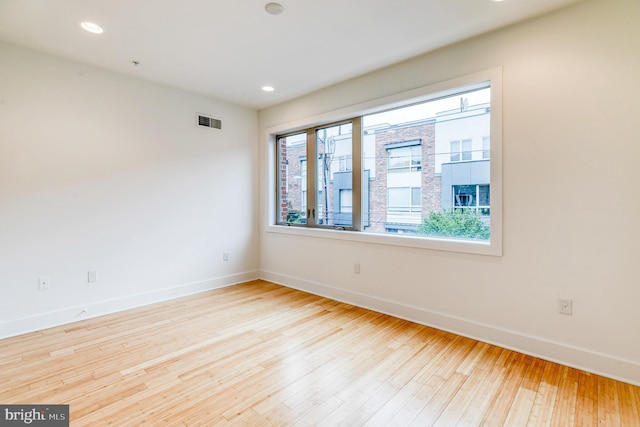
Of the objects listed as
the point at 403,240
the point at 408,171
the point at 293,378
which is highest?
the point at 408,171

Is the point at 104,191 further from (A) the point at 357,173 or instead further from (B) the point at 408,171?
(B) the point at 408,171

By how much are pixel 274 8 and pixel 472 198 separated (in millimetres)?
2279

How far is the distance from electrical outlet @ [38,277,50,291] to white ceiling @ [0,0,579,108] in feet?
7.09

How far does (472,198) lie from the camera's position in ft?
9.34

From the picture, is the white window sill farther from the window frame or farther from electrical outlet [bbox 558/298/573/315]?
electrical outlet [bbox 558/298/573/315]

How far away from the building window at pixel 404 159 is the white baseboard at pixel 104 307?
2.76 m

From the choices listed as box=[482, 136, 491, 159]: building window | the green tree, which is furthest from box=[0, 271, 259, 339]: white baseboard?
box=[482, 136, 491, 159]: building window

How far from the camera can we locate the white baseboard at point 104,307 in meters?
2.84

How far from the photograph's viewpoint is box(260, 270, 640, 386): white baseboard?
2100 mm

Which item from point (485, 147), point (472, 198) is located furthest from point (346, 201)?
point (485, 147)

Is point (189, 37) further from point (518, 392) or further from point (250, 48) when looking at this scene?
point (518, 392)

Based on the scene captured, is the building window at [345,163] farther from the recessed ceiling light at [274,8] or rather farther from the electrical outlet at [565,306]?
the electrical outlet at [565,306]

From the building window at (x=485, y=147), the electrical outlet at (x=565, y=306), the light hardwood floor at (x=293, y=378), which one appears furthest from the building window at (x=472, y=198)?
the light hardwood floor at (x=293, y=378)

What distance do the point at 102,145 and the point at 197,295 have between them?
2.06m
